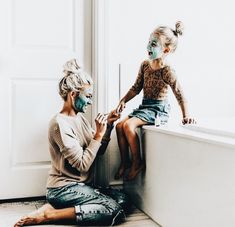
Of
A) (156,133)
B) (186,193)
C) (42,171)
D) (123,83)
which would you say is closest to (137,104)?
(123,83)

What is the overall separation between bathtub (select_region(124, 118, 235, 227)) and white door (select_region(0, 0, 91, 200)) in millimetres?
599

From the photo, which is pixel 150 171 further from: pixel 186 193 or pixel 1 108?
pixel 1 108

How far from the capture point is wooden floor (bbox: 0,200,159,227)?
1.88m

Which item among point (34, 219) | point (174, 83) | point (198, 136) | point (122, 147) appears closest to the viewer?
point (198, 136)

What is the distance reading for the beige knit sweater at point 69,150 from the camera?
1882 mm

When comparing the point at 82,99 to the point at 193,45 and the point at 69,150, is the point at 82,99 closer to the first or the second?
the point at 69,150

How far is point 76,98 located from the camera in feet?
6.47

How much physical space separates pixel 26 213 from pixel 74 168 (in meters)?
0.35

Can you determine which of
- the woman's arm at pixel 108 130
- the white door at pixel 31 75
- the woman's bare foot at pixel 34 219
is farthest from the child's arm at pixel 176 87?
the woman's bare foot at pixel 34 219

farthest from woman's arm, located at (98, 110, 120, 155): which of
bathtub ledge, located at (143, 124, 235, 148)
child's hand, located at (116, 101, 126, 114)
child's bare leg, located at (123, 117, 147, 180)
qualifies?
bathtub ledge, located at (143, 124, 235, 148)

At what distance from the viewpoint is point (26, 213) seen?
2016mm

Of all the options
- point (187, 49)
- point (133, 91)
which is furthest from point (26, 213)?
point (187, 49)

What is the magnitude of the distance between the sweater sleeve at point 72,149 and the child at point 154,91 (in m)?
0.21

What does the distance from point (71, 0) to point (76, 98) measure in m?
0.65
